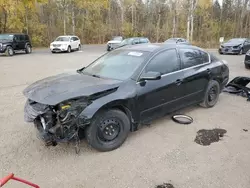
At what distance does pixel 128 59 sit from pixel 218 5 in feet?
141

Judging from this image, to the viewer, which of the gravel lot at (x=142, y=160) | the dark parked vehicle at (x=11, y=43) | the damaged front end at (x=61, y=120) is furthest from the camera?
the dark parked vehicle at (x=11, y=43)

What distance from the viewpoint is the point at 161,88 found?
4.19 meters

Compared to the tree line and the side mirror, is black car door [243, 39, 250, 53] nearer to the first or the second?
the tree line

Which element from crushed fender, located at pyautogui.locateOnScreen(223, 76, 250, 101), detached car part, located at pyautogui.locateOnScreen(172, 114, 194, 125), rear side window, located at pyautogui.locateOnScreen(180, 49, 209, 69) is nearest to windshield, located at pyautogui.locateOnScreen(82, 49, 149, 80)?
rear side window, located at pyautogui.locateOnScreen(180, 49, 209, 69)

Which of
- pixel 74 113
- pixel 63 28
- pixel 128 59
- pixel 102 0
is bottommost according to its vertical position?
pixel 74 113

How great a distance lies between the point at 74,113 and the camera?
3.24m

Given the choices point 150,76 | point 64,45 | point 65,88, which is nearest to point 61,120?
point 65,88

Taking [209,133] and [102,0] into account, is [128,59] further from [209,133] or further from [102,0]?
[102,0]

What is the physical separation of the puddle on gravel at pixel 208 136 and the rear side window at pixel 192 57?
4.36ft

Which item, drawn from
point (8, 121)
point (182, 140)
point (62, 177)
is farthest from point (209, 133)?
point (8, 121)

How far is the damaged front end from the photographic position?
323cm

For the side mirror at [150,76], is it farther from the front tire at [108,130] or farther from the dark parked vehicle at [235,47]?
the dark parked vehicle at [235,47]

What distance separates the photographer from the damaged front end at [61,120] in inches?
127

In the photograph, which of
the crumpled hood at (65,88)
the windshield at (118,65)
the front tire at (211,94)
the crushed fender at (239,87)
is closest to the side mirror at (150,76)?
the windshield at (118,65)
